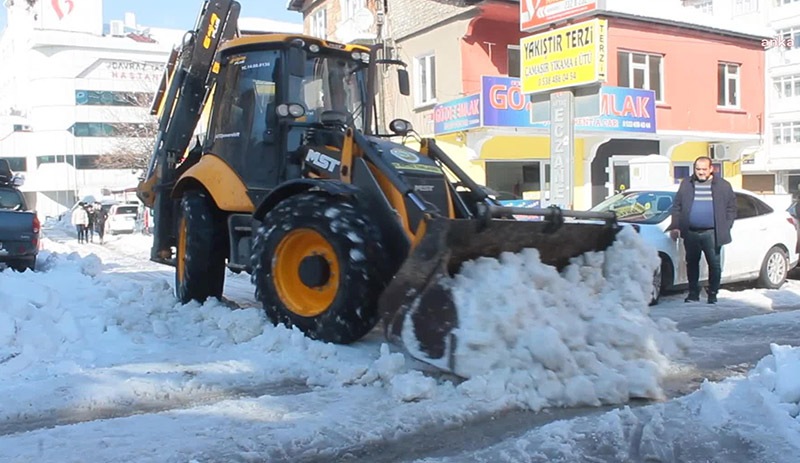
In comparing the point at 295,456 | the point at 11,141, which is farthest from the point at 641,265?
the point at 11,141

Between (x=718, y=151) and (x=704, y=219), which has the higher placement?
(x=718, y=151)

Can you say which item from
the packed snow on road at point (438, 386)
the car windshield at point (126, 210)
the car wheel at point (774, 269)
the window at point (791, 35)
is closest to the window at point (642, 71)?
the car wheel at point (774, 269)

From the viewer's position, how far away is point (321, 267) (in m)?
5.89

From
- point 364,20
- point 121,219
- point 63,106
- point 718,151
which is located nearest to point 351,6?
point 364,20

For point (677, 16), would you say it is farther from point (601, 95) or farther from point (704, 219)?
point (704, 219)

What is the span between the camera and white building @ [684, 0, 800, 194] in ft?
140

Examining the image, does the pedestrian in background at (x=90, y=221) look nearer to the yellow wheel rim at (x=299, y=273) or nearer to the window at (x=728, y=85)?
the window at (x=728, y=85)

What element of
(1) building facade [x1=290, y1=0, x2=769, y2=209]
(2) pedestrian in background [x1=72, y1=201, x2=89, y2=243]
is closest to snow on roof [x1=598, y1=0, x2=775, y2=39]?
(1) building facade [x1=290, y1=0, x2=769, y2=209]

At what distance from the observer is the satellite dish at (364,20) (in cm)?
2291

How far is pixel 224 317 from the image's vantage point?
22.0 feet

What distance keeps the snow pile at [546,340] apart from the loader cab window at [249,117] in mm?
2755

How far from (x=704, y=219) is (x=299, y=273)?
16.5 ft

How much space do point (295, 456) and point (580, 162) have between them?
18267 millimetres

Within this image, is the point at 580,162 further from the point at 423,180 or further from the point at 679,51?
the point at 423,180
